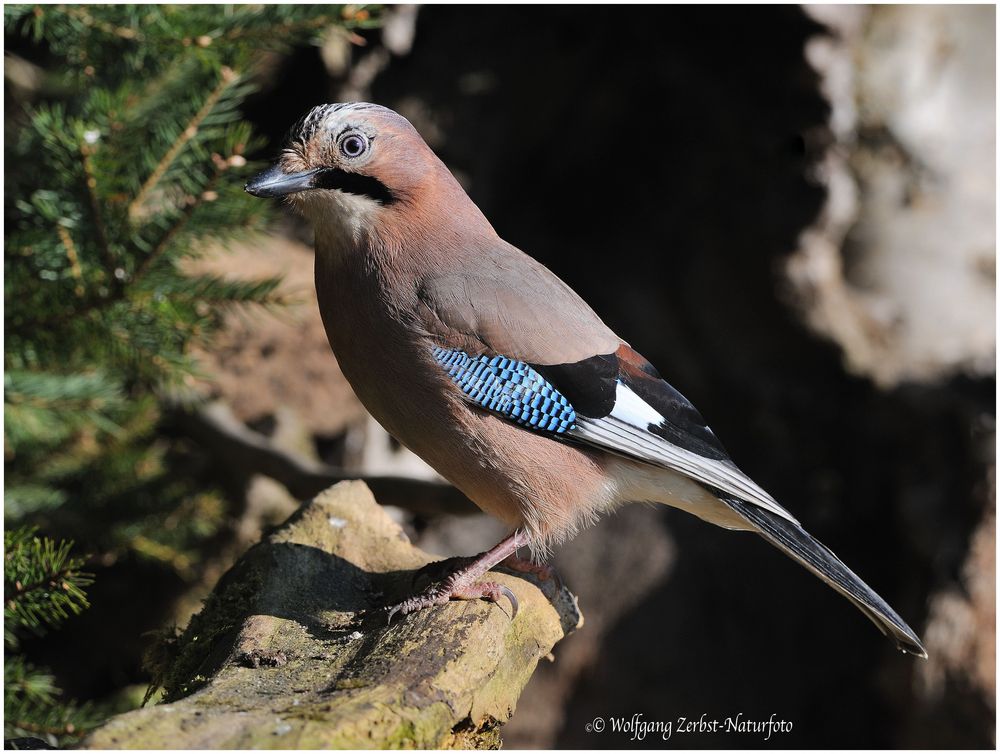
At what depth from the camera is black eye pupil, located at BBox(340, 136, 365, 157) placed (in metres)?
2.84

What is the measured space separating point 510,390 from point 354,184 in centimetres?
70

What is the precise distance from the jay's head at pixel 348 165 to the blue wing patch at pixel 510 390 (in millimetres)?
489

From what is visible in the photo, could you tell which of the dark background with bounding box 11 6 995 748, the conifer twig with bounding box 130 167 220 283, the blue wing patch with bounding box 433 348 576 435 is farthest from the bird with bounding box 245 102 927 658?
the dark background with bounding box 11 6 995 748

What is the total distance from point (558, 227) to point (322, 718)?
4.54 meters

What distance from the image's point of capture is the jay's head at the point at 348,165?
9.23ft

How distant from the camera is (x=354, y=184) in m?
2.91

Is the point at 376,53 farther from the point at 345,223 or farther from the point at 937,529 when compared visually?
the point at 937,529

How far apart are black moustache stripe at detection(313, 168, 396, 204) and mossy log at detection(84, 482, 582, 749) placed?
968 mm

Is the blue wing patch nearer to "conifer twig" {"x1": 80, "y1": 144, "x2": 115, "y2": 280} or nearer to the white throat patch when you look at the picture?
the white throat patch

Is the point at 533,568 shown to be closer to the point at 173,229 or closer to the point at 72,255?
the point at 173,229

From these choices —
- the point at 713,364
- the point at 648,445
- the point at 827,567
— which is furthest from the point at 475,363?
the point at 713,364

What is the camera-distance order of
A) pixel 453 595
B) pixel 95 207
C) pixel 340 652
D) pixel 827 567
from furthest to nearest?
pixel 95 207
pixel 827 567
pixel 453 595
pixel 340 652

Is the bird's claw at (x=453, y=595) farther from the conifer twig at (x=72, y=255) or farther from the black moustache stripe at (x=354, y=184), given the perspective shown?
the conifer twig at (x=72, y=255)

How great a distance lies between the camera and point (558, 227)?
6.27m
